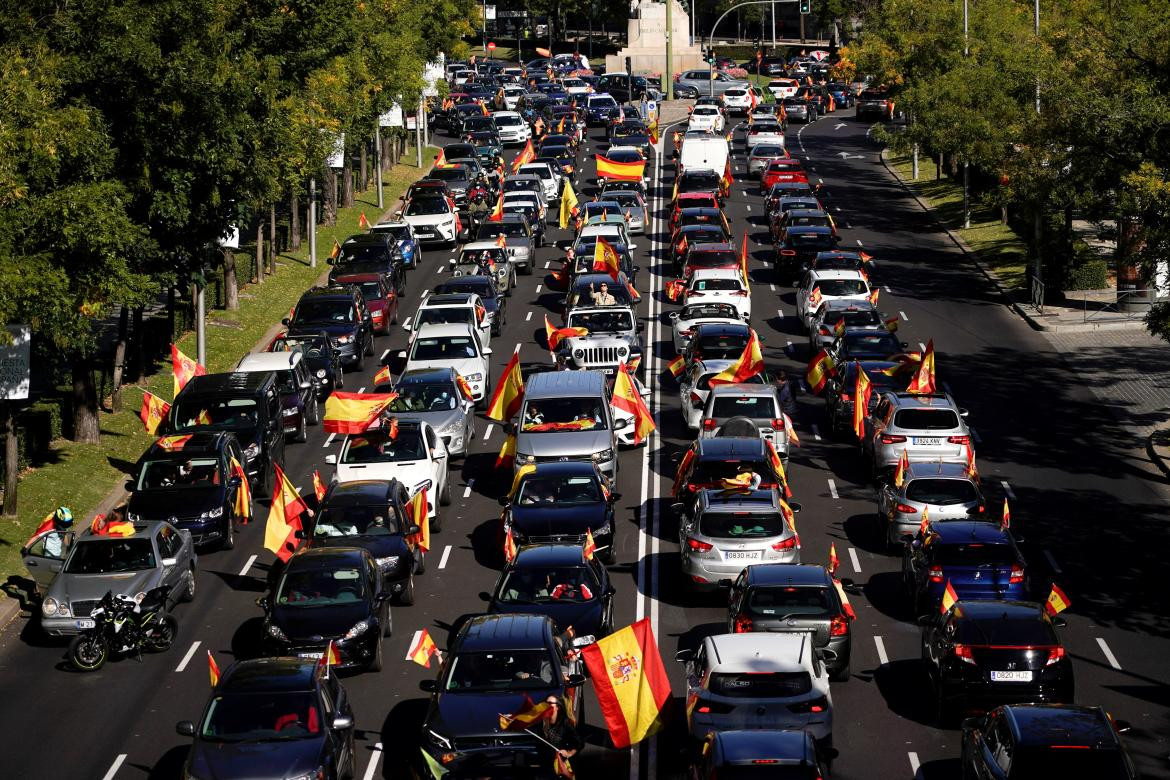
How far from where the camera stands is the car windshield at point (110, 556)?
26.7 meters

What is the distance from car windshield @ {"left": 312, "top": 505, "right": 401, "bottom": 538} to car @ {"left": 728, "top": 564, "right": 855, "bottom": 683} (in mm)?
6715

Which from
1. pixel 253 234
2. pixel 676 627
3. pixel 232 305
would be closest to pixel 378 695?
pixel 676 627

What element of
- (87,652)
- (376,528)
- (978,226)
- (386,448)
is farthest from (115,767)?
(978,226)

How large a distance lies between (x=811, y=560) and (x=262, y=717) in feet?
40.2

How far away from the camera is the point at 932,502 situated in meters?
28.7

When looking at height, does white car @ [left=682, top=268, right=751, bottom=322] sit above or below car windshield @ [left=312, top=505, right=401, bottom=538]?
above

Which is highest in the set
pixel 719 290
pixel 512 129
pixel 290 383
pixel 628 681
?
pixel 512 129

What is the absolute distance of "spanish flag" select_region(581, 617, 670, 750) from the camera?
65.5 ft

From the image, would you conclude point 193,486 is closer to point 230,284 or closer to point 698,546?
point 698,546

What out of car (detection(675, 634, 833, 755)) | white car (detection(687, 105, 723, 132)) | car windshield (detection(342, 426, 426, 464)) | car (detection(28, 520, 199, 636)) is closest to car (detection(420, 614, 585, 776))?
car (detection(675, 634, 833, 755))

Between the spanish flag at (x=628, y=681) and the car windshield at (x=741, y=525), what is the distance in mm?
6573

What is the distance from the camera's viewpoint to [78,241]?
31.2m

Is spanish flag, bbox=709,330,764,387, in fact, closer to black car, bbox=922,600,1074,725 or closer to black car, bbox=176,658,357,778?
black car, bbox=922,600,1074,725

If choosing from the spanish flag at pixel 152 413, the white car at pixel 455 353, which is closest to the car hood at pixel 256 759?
the spanish flag at pixel 152 413
